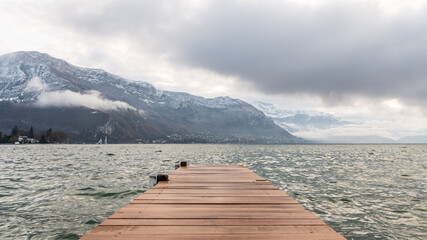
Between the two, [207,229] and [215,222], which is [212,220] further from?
[207,229]

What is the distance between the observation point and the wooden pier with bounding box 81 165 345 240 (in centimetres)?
497

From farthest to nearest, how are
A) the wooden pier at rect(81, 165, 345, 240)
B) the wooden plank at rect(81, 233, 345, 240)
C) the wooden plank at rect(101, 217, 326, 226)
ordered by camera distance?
the wooden plank at rect(101, 217, 326, 226), the wooden pier at rect(81, 165, 345, 240), the wooden plank at rect(81, 233, 345, 240)

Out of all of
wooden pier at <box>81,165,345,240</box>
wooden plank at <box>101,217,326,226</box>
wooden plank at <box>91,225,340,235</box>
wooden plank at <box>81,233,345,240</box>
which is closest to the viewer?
wooden plank at <box>81,233,345,240</box>

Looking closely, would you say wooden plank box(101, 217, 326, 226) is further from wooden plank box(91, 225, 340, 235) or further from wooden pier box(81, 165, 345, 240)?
wooden plank box(91, 225, 340, 235)

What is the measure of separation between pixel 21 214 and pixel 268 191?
39.0 feet

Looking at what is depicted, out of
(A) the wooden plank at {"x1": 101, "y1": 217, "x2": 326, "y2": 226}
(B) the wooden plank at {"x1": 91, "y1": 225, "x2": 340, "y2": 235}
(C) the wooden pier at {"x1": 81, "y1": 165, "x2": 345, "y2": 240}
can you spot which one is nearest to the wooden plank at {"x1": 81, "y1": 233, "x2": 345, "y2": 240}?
(C) the wooden pier at {"x1": 81, "y1": 165, "x2": 345, "y2": 240}

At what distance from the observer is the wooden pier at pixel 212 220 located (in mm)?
4973

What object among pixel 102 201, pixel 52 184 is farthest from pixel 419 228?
pixel 52 184

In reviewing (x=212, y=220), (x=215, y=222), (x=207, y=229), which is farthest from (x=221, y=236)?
(x=212, y=220)

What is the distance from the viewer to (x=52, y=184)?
819 inches

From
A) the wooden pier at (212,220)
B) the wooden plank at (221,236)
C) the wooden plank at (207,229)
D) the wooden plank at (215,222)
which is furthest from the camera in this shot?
the wooden plank at (215,222)

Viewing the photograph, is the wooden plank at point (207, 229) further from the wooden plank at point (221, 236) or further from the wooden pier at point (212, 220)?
the wooden plank at point (221, 236)

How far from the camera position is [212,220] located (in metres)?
6.02

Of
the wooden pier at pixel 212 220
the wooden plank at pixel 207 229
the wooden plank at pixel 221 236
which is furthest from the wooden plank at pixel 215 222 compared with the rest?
the wooden plank at pixel 221 236
